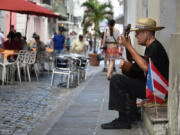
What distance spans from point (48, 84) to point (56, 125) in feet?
21.8

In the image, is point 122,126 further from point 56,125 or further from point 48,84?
point 48,84

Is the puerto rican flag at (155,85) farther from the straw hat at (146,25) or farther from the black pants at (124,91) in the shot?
the straw hat at (146,25)

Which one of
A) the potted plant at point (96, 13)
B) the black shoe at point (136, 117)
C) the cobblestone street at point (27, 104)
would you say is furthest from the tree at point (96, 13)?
the black shoe at point (136, 117)

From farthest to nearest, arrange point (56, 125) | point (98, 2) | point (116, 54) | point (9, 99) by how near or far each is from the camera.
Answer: point (98, 2)
point (116, 54)
point (9, 99)
point (56, 125)

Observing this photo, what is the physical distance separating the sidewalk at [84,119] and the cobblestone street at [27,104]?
35cm

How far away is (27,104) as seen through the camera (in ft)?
29.6

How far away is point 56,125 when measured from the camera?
646 centimetres

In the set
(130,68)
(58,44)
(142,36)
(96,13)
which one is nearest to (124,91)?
(130,68)

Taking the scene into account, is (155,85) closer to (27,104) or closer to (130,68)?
(130,68)

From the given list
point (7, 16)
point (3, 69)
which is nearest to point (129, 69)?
point (3, 69)

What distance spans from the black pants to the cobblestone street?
1.48 metres

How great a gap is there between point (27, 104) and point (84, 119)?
2.46 meters

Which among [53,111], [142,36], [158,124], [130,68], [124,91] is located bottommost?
[53,111]

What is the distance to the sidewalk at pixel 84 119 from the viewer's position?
589 cm
